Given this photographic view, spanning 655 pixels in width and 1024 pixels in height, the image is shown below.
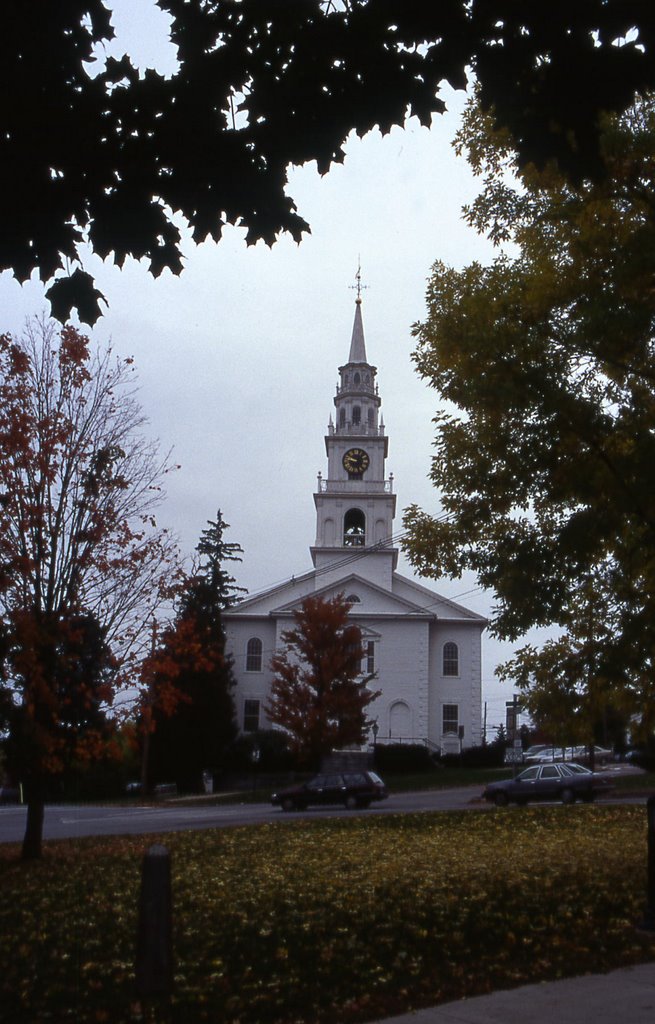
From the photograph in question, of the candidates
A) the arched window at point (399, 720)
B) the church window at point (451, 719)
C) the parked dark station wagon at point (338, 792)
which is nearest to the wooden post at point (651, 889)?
the parked dark station wagon at point (338, 792)

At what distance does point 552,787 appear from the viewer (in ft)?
109

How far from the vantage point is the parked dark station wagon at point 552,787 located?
33000 mm

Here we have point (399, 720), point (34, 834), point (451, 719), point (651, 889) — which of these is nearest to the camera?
point (651, 889)

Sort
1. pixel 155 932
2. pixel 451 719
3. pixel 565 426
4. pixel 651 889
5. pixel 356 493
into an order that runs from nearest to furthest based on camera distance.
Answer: pixel 155 932 < pixel 651 889 < pixel 565 426 < pixel 451 719 < pixel 356 493

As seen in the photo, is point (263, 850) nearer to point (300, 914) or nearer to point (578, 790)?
point (300, 914)

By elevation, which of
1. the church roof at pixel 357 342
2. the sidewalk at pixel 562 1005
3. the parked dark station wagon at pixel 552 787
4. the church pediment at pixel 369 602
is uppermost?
the church roof at pixel 357 342

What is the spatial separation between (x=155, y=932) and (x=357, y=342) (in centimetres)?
7525

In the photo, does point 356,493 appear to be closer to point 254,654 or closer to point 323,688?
point 254,654

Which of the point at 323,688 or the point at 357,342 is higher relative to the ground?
the point at 357,342

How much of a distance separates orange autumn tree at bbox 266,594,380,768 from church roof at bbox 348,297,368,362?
31374 millimetres

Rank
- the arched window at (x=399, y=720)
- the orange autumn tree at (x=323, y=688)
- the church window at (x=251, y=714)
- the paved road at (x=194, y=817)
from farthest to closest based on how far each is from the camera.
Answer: the church window at (x=251, y=714) < the arched window at (x=399, y=720) < the orange autumn tree at (x=323, y=688) < the paved road at (x=194, y=817)

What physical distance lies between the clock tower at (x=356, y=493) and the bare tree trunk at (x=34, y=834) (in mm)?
49284

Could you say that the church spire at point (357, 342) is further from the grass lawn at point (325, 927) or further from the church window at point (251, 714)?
the grass lawn at point (325, 927)

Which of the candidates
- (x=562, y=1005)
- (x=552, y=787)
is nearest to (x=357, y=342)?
(x=552, y=787)
